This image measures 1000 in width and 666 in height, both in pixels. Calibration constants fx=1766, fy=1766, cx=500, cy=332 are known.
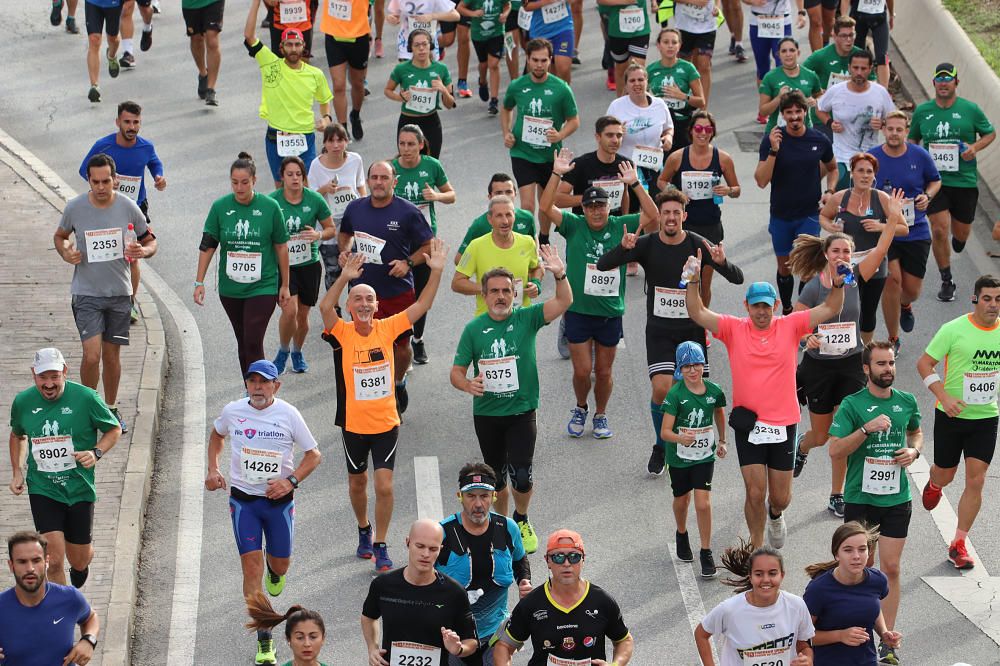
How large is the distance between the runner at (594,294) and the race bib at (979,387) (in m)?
2.90

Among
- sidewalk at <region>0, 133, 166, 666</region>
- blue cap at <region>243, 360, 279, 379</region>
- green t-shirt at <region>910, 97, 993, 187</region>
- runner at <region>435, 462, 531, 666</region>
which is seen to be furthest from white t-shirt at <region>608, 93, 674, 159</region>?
runner at <region>435, 462, 531, 666</region>

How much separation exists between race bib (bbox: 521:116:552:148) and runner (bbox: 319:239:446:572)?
4.90m

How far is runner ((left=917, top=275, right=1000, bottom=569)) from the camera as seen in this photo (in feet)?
39.6

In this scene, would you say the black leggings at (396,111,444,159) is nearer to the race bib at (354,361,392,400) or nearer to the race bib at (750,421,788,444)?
the race bib at (354,361,392,400)

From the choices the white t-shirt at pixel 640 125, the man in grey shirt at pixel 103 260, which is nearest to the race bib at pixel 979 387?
the white t-shirt at pixel 640 125

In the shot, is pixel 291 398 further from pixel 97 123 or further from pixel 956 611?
pixel 97 123

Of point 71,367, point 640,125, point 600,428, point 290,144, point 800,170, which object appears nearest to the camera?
point 600,428

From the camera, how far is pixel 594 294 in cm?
1381

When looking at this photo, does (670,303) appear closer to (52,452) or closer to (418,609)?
(418,609)

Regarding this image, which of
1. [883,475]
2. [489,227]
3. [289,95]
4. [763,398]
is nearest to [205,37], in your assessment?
[289,95]

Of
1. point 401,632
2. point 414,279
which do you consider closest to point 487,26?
point 414,279

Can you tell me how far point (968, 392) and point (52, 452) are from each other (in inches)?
242

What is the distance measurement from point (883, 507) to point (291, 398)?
546 centimetres

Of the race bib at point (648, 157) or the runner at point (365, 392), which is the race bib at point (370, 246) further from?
the race bib at point (648, 157)
